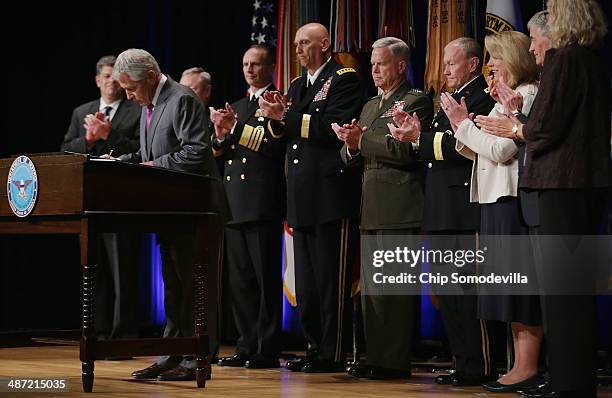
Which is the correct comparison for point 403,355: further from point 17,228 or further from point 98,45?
point 98,45

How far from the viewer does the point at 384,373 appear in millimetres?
4816

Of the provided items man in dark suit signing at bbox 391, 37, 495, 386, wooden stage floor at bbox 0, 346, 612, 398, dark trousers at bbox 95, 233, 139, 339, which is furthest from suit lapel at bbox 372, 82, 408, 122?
dark trousers at bbox 95, 233, 139, 339

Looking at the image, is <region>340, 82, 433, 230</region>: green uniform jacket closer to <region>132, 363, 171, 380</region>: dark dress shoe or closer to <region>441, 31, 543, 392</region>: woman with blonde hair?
<region>441, 31, 543, 392</region>: woman with blonde hair

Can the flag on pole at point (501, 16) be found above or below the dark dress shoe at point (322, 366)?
above

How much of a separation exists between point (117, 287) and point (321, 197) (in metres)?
1.75

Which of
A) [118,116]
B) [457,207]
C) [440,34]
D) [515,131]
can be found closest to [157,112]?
[457,207]

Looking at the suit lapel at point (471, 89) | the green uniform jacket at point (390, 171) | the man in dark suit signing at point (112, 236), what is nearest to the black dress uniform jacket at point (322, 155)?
the green uniform jacket at point (390, 171)

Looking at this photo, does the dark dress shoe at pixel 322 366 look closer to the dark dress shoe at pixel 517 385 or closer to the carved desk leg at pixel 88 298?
the dark dress shoe at pixel 517 385

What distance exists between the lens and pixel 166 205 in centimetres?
419

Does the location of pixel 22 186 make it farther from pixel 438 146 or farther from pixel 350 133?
pixel 438 146

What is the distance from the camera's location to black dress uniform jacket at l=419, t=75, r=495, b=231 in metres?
4.65

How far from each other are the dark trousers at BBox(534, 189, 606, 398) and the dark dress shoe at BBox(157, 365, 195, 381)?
175 centimetres

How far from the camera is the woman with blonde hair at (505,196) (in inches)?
171

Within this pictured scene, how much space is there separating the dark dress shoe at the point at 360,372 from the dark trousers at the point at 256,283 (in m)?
0.69
